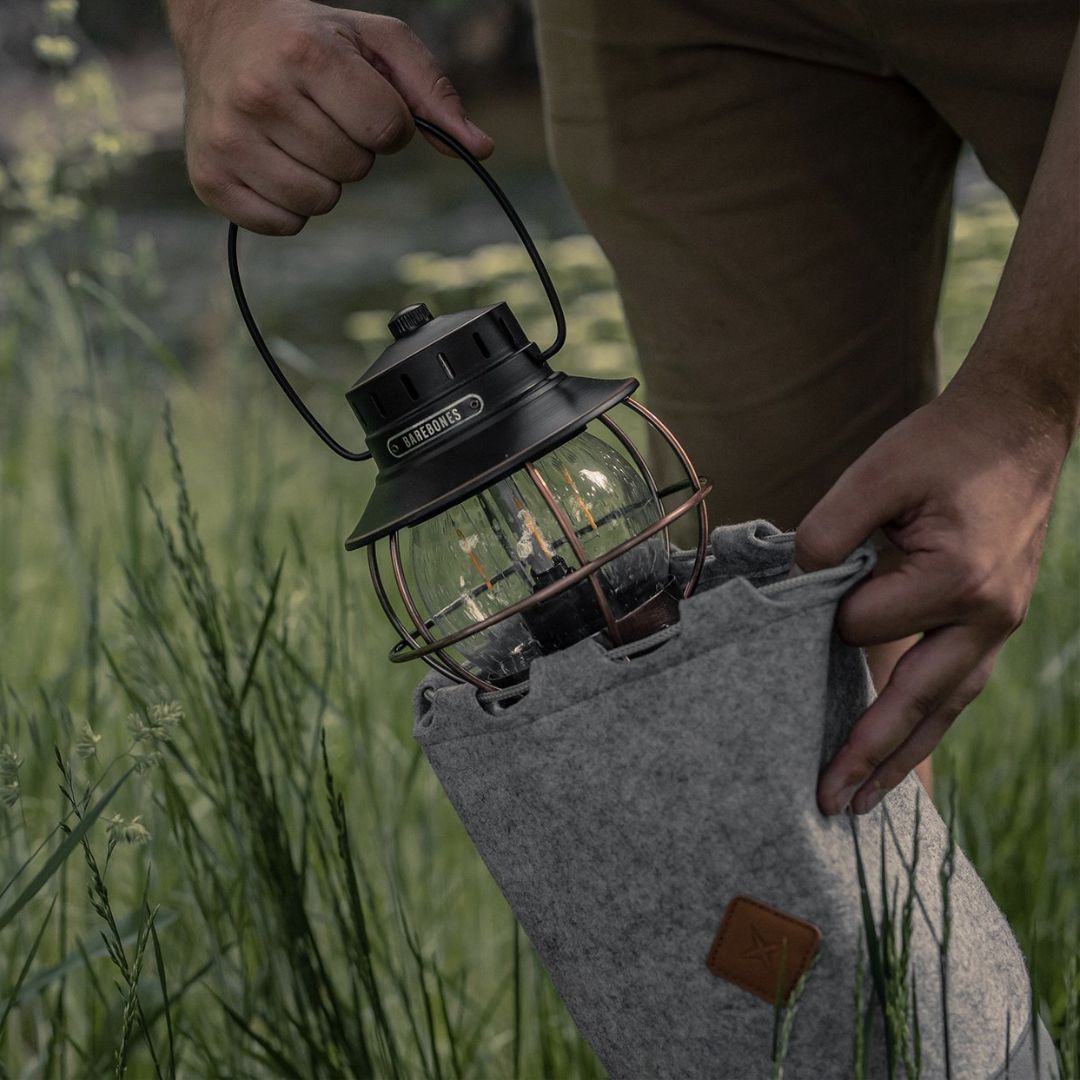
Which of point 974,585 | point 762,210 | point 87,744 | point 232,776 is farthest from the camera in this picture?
point 762,210

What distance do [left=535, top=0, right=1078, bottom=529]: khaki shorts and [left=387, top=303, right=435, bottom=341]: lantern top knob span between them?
0.74 meters

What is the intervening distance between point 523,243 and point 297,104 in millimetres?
230

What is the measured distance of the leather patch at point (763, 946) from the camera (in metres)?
1.06

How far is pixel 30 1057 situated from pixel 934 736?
1.32 meters

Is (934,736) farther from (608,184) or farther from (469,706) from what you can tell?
(608,184)

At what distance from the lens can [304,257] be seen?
1114 centimetres

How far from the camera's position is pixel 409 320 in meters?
1.16

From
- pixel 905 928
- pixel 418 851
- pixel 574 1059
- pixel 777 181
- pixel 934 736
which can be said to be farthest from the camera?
pixel 418 851

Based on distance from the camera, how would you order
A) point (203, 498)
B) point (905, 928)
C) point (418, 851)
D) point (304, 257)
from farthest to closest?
point (304, 257)
point (203, 498)
point (418, 851)
point (905, 928)

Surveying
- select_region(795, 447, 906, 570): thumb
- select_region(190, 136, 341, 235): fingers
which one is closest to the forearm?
select_region(795, 447, 906, 570): thumb

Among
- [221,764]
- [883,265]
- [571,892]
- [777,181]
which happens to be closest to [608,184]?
[777,181]

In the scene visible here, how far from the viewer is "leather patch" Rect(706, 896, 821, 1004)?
1.06 metres

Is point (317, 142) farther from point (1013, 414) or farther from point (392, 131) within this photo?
point (1013, 414)

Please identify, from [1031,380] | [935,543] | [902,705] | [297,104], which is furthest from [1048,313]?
[297,104]
